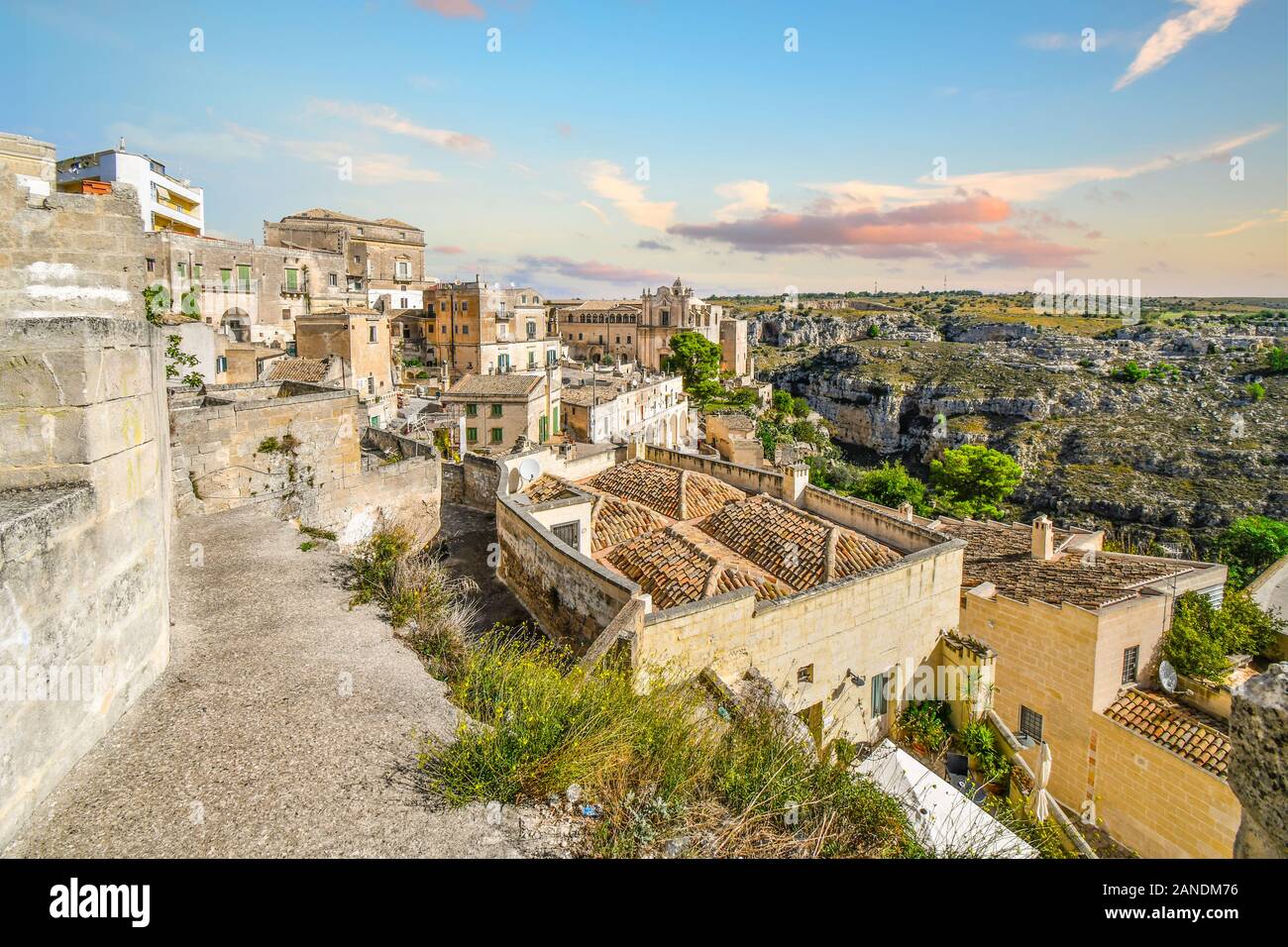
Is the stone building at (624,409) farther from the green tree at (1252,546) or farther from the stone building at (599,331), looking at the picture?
the green tree at (1252,546)

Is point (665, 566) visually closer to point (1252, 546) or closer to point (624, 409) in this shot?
point (624, 409)

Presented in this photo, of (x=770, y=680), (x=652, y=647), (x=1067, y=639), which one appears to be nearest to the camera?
(x=652, y=647)

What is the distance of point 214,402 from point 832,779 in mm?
12101

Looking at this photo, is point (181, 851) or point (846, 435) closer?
point (181, 851)

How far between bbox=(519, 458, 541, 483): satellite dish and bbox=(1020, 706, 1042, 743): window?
40.1 feet

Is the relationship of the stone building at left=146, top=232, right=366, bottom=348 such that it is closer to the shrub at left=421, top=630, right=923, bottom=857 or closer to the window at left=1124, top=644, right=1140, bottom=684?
the shrub at left=421, top=630, right=923, bottom=857

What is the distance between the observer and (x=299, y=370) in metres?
27.0

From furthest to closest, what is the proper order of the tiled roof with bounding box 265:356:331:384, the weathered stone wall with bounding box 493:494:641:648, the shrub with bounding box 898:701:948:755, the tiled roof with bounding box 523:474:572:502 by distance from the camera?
the tiled roof with bounding box 265:356:331:384 < the tiled roof with bounding box 523:474:572:502 < the shrub with bounding box 898:701:948:755 < the weathered stone wall with bounding box 493:494:641:648

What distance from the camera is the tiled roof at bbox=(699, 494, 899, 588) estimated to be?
12.5 m

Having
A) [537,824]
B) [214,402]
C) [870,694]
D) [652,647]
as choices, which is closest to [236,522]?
[214,402]

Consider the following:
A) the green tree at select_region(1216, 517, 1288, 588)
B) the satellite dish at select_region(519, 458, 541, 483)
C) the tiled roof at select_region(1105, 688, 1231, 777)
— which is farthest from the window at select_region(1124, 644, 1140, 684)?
the green tree at select_region(1216, 517, 1288, 588)

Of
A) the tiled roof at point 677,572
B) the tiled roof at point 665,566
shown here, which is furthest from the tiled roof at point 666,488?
the tiled roof at point 677,572

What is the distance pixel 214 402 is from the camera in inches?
477
